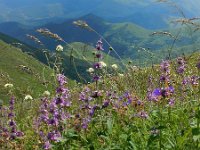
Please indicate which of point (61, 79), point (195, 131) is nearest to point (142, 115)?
point (61, 79)

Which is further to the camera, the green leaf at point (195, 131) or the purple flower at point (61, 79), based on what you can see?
the purple flower at point (61, 79)

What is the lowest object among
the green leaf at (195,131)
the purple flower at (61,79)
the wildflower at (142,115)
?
→ the wildflower at (142,115)

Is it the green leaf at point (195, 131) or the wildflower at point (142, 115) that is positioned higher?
the green leaf at point (195, 131)

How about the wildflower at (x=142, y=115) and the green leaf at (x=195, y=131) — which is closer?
the green leaf at (x=195, y=131)

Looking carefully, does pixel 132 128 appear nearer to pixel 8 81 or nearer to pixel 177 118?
pixel 177 118

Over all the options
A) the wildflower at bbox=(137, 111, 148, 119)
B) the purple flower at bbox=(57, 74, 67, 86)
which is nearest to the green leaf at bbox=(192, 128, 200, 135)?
the wildflower at bbox=(137, 111, 148, 119)

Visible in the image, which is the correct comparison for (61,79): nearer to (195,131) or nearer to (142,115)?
(142,115)

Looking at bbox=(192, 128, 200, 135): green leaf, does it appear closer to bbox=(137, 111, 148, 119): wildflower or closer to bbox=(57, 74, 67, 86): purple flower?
bbox=(137, 111, 148, 119): wildflower

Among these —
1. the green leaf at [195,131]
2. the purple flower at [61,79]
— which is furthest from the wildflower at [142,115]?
the green leaf at [195,131]

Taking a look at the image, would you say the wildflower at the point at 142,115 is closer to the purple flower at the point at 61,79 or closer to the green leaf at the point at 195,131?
the purple flower at the point at 61,79

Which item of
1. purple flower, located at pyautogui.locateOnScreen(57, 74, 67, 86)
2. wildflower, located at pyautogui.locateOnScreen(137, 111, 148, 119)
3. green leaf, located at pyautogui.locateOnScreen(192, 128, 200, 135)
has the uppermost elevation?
purple flower, located at pyautogui.locateOnScreen(57, 74, 67, 86)

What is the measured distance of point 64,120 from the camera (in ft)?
15.8

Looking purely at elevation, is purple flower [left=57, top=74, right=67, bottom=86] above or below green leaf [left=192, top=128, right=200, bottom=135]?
above

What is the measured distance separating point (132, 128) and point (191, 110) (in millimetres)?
770
